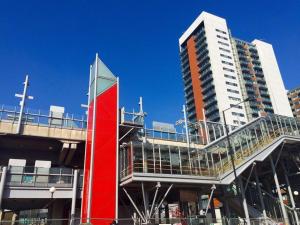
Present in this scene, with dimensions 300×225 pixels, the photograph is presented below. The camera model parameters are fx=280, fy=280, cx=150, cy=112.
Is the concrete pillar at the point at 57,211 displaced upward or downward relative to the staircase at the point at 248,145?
downward

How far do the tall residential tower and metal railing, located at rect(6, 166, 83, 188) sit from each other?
8403cm

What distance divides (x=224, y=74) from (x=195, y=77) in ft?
42.7

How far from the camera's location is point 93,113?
26875 millimetres

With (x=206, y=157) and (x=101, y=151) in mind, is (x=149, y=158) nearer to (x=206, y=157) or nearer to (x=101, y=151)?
(x=101, y=151)

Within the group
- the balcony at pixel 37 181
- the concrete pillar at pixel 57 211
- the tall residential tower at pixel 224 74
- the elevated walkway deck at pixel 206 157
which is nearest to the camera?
the balcony at pixel 37 181

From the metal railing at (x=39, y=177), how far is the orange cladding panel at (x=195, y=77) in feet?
305

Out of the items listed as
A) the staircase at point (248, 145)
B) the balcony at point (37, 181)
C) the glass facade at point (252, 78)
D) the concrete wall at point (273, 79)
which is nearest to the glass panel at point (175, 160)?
the staircase at point (248, 145)

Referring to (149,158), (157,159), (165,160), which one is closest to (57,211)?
(149,158)

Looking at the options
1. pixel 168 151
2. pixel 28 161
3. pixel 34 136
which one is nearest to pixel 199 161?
pixel 168 151

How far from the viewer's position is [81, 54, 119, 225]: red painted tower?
23.2 m

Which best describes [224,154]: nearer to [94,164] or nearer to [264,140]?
[264,140]

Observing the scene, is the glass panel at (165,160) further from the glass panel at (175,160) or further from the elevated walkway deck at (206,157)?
the glass panel at (175,160)

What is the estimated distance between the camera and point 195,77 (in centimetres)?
12044

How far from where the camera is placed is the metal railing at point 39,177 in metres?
23.9
